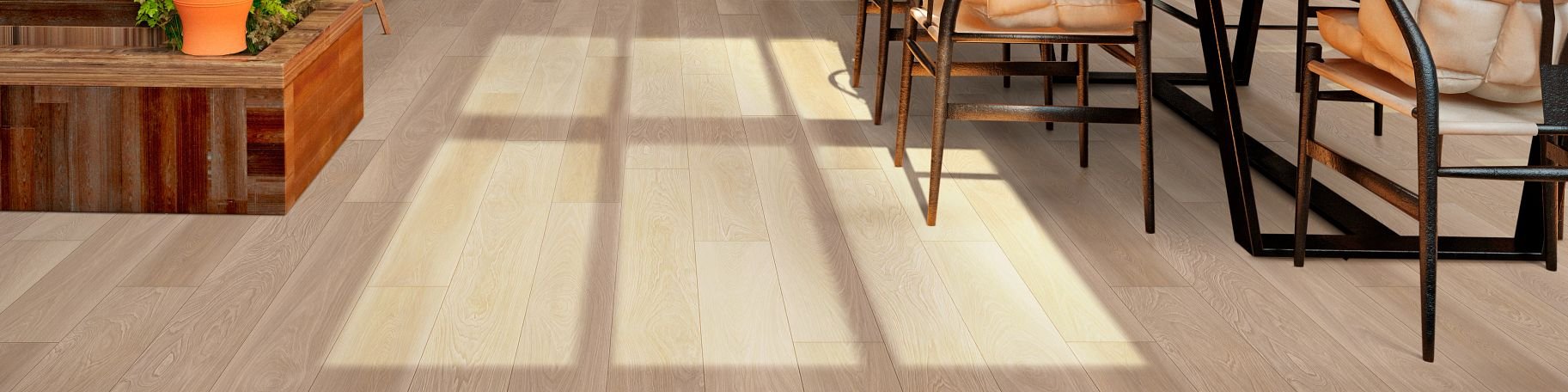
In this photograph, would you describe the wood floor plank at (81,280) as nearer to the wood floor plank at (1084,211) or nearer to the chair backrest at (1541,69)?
the wood floor plank at (1084,211)

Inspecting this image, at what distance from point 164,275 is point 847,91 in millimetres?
2176

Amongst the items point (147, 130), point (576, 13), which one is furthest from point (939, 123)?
point (576, 13)

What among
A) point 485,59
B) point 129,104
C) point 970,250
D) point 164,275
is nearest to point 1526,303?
point 970,250

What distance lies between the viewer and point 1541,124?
76.6 inches

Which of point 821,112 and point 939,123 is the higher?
point 939,123

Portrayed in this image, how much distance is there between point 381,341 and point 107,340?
16.0 inches

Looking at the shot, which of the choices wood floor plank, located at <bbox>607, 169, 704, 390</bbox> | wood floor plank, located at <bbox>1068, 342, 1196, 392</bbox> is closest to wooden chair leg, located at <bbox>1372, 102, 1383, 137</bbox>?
wood floor plank, located at <bbox>1068, 342, 1196, 392</bbox>

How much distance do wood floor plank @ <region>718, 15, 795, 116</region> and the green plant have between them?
1284mm

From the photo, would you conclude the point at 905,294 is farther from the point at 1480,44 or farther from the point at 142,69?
the point at 142,69

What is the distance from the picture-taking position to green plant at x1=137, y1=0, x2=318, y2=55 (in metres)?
2.62

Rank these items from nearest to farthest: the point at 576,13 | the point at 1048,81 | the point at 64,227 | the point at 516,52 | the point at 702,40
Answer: the point at 64,227 < the point at 1048,81 < the point at 516,52 < the point at 702,40 < the point at 576,13

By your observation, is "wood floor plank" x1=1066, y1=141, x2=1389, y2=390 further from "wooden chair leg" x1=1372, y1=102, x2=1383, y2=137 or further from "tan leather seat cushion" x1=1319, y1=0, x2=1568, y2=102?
"wooden chair leg" x1=1372, y1=102, x2=1383, y2=137

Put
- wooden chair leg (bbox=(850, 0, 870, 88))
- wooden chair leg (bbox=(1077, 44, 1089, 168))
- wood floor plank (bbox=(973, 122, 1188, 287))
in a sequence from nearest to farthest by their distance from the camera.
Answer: wood floor plank (bbox=(973, 122, 1188, 287)), wooden chair leg (bbox=(1077, 44, 1089, 168)), wooden chair leg (bbox=(850, 0, 870, 88))

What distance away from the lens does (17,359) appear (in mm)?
1844
